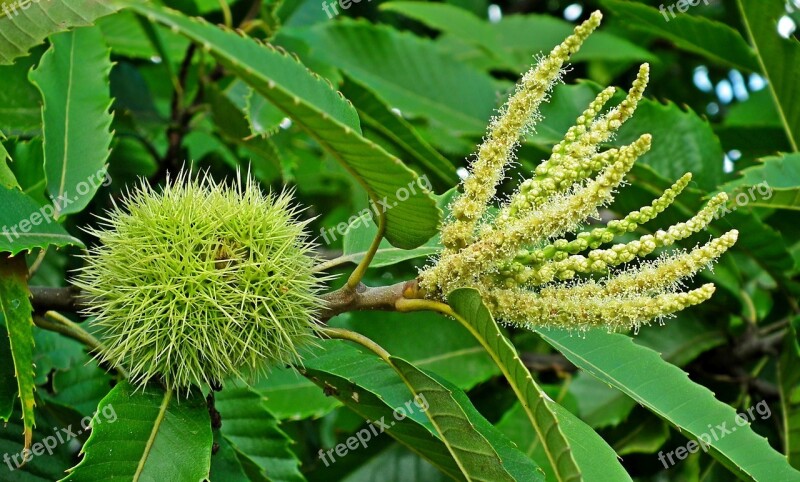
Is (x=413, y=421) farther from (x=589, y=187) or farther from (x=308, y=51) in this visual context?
(x=308, y=51)

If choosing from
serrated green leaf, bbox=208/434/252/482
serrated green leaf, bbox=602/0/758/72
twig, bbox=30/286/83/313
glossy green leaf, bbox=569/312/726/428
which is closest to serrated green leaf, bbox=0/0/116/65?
twig, bbox=30/286/83/313

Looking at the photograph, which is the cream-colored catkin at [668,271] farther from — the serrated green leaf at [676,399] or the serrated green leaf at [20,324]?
the serrated green leaf at [20,324]

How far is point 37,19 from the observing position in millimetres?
1621

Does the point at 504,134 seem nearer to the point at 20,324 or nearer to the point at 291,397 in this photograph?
the point at 20,324

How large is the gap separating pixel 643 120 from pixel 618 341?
3.80ft

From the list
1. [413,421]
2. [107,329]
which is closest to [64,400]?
[107,329]

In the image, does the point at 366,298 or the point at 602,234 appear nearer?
the point at 602,234

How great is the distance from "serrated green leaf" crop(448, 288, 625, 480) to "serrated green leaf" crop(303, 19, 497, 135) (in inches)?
62.9

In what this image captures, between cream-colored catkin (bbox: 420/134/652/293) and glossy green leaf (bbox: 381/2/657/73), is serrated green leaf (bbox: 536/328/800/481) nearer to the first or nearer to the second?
cream-colored catkin (bbox: 420/134/652/293)

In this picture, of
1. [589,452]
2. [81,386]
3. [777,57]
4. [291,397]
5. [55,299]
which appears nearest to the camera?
A: [589,452]

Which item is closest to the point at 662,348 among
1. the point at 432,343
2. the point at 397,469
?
the point at 432,343

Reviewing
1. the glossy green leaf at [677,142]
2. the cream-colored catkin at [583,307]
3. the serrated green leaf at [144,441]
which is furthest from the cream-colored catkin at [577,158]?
the glossy green leaf at [677,142]

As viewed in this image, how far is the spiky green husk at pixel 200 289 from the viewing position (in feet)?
4.76

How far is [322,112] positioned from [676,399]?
97 centimetres
